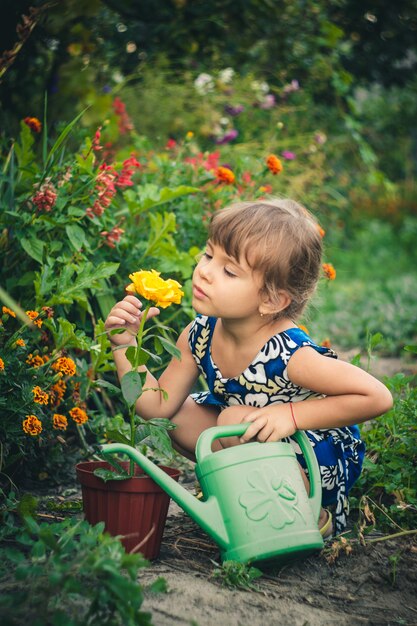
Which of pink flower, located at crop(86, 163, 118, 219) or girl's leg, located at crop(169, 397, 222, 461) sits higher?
pink flower, located at crop(86, 163, 118, 219)

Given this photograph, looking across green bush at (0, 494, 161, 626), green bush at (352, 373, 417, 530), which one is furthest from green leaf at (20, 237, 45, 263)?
green bush at (352, 373, 417, 530)

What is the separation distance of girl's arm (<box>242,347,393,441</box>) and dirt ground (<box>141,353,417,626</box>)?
299mm

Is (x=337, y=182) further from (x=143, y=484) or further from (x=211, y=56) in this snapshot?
(x=143, y=484)

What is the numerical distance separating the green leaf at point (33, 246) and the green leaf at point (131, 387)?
67cm

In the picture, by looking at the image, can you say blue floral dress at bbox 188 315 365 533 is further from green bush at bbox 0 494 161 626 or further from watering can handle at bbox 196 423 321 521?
green bush at bbox 0 494 161 626

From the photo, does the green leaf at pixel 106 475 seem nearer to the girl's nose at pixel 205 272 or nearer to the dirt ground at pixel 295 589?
the dirt ground at pixel 295 589

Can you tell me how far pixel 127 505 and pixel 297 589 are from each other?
0.41m

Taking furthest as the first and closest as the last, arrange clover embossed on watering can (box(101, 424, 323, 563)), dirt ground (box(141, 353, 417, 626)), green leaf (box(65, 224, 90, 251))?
green leaf (box(65, 224, 90, 251)), clover embossed on watering can (box(101, 424, 323, 563)), dirt ground (box(141, 353, 417, 626))

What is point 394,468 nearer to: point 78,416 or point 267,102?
point 78,416

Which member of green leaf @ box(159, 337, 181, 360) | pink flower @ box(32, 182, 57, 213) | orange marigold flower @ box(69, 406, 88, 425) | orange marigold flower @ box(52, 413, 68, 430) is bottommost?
orange marigold flower @ box(69, 406, 88, 425)

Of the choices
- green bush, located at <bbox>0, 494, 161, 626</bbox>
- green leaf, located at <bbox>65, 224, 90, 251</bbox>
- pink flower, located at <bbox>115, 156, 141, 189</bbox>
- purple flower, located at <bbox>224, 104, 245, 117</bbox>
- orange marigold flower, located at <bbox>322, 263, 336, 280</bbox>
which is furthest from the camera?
purple flower, located at <bbox>224, 104, 245, 117</bbox>

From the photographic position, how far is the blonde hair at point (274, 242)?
5.63 ft

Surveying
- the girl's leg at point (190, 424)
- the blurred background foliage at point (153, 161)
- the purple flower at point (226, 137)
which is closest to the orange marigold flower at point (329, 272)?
the blurred background foliage at point (153, 161)

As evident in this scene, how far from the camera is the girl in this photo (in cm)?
166
